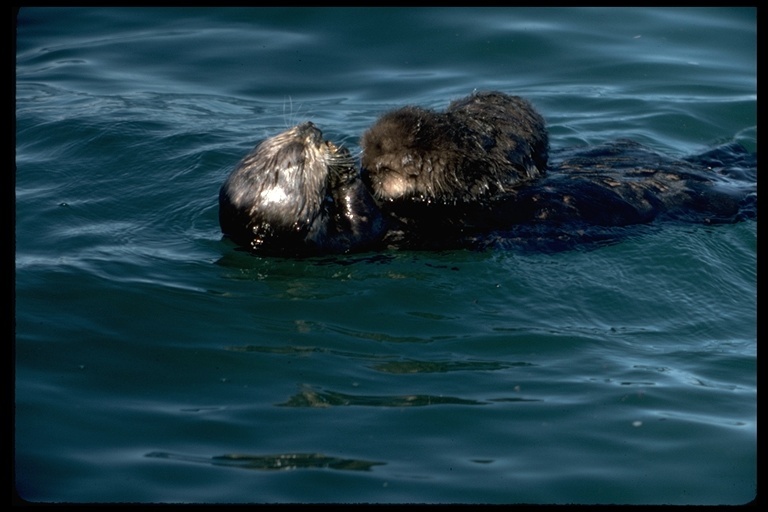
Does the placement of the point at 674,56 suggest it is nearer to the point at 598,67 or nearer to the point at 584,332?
the point at 598,67

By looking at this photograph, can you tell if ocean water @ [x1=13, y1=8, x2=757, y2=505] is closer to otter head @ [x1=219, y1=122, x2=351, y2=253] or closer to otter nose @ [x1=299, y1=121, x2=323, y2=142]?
otter head @ [x1=219, y1=122, x2=351, y2=253]

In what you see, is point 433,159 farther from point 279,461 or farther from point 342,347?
point 279,461

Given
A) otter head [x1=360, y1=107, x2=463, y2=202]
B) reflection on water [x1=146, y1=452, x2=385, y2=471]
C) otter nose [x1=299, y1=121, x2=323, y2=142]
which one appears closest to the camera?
reflection on water [x1=146, y1=452, x2=385, y2=471]

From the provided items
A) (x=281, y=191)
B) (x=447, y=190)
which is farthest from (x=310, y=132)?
(x=447, y=190)

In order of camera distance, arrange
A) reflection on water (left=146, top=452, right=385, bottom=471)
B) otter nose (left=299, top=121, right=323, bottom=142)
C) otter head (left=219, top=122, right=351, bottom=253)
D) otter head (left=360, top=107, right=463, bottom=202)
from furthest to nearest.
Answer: otter head (left=360, top=107, right=463, bottom=202) → otter nose (left=299, top=121, right=323, bottom=142) → otter head (left=219, top=122, right=351, bottom=253) → reflection on water (left=146, top=452, right=385, bottom=471)

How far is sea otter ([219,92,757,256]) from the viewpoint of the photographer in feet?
17.4

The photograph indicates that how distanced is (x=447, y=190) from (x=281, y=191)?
40.1 inches

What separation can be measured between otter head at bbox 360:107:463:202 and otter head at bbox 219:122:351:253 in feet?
1.14

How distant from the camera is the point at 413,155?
18.4 feet

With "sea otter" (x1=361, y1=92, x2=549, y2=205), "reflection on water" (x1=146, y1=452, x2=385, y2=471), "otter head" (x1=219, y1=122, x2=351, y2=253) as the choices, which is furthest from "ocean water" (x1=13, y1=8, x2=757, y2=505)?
"sea otter" (x1=361, y1=92, x2=549, y2=205)

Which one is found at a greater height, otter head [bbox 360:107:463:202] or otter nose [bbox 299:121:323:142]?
otter nose [bbox 299:121:323:142]

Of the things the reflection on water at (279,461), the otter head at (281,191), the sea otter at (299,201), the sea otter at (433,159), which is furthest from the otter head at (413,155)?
the reflection on water at (279,461)

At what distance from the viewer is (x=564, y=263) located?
5.54m
